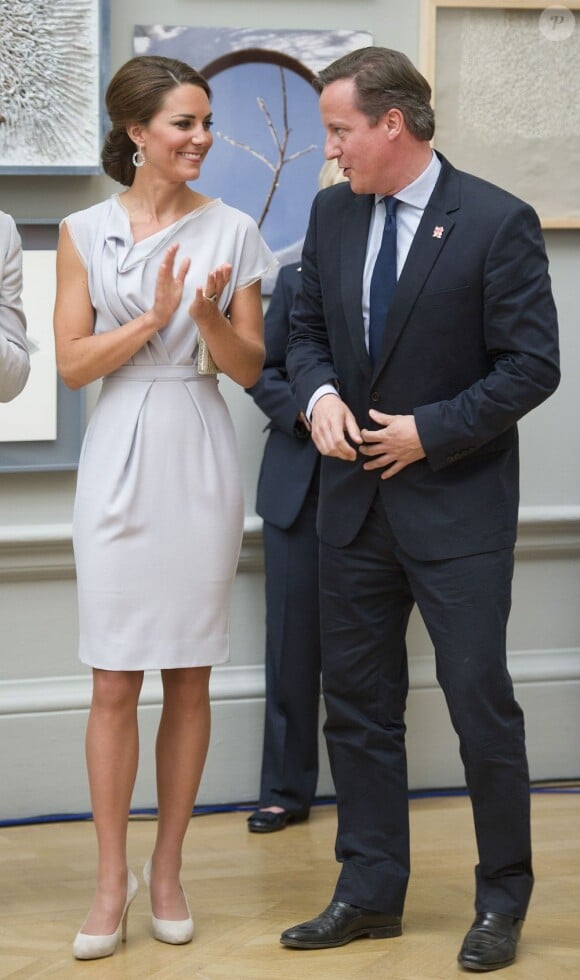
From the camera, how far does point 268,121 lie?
3875 mm

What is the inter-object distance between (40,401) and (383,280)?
1.40 metres

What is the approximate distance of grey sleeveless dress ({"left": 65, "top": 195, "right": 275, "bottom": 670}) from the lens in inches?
108

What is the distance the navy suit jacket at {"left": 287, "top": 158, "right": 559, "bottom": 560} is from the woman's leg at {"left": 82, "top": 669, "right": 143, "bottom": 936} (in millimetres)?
562

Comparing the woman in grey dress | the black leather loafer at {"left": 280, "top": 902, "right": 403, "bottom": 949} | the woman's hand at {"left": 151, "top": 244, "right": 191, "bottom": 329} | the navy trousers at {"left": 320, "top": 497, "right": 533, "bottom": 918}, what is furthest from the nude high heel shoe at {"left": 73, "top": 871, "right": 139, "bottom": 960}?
the woman's hand at {"left": 151, "top": 244, "right": 191, "bottom": 329}

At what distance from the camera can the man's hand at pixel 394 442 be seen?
2.63 metres

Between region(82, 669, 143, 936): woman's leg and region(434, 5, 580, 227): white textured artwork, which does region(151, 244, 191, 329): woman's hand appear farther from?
region(434, 5, 580, 227): white textured artwork

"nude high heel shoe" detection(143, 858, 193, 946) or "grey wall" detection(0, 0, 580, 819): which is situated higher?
"grey wall" detection(0, 0, 580, 819)

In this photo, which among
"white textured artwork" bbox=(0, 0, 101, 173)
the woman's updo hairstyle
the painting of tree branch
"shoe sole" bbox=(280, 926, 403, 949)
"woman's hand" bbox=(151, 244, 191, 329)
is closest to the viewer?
"woman's hand" bbox=(151, 244, 191, 329)

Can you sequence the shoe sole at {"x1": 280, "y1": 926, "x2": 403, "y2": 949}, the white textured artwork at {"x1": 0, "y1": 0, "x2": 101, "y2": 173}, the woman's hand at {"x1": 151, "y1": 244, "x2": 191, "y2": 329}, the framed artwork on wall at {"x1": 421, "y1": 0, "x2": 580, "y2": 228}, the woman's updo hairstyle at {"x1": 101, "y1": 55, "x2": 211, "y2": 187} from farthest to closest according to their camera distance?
the framed artwork on wall at {"x1": 421, "y1": 0, "x2": 580, "y2": 228} < the white textured artwork at {"x1": 0, "y1": 0, "x2": 101, "y2": 173} < the shoe sole at {"x1": 280, "y1": 926, "x2": 403, "y2": 949} < the woman's updo hairstyle at {"x1": 101, "y1": 55, "x2": 211, "y2": 187} < the woman's hand at {"x1": 151, "y1": 244, "x2": 191, "y2": 329}

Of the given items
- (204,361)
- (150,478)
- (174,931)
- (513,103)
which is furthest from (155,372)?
(513,103)

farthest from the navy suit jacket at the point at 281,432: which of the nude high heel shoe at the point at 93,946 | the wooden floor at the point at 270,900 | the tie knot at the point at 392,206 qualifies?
the nude high heel shoe at the point at 93,946

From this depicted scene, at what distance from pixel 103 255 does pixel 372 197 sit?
0.58 m

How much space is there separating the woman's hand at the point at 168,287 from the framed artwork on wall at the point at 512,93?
1.63 meters

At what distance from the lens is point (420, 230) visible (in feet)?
8.73
